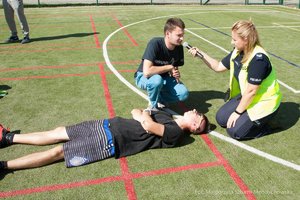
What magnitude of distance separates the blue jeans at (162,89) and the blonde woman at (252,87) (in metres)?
1.04

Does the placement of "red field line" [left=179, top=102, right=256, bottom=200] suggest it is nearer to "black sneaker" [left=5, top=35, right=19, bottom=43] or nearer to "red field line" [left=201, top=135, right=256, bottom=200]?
"red field line" [left=201, top=135, right=256, bottom=200]

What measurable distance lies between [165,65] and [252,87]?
1.61m

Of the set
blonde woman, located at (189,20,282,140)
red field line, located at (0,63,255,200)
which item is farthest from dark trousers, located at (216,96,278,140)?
red field line, located at (0,63,255,200)

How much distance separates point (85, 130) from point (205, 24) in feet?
35.8

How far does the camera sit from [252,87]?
4367 mm

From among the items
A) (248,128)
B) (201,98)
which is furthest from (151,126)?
(201,98)

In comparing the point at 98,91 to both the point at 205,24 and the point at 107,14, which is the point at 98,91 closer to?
the point at 205,24

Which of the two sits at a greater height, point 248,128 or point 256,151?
point 248,128

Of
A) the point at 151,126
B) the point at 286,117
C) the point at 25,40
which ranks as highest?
the point at 25,40

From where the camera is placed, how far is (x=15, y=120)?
5.10 meters

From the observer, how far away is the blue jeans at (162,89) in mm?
5078

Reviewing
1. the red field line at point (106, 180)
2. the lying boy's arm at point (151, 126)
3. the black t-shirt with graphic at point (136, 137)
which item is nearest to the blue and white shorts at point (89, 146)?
the black t-shirt with graphic at point (136, 137)

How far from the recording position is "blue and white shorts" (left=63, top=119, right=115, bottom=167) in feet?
12.7

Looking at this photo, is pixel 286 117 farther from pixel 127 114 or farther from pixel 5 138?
pixel 5 138
